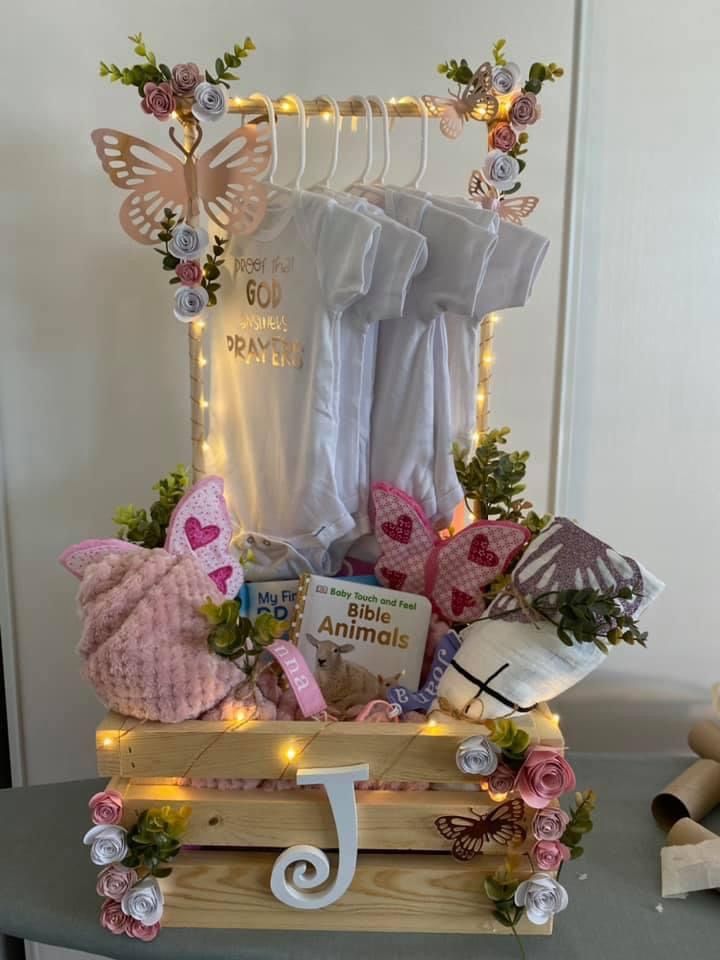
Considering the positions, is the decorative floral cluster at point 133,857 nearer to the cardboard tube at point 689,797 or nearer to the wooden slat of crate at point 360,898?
the wooden slat of crate at point 360,898

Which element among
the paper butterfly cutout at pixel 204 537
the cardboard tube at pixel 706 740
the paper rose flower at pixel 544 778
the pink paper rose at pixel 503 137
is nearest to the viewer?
the paper rose flower at pixel 544 778

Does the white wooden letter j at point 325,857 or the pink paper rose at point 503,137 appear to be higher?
the pink paper rose at point 503,137

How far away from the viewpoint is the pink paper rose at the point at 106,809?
32.9 inches

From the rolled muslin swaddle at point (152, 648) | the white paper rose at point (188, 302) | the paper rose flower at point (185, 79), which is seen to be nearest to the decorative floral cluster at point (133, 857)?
the rolled muslin swaddle at point (152, 648)

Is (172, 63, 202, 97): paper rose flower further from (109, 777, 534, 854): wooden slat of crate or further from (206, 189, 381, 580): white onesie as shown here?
(109, 777, 534, 854): wooden slat of crate

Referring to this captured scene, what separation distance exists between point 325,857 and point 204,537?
0.42m

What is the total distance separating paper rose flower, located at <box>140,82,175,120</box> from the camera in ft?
3.34

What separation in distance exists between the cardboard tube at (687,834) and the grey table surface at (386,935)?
0.03m

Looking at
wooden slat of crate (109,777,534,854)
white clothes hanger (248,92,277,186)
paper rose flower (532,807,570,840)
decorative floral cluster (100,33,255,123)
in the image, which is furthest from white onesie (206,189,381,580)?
paper rose flower (532,807,570,840)

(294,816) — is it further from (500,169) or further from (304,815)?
(500,169)

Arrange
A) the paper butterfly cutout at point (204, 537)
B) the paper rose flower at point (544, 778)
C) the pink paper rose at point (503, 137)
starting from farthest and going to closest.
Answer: the pink paper rose at point (503, 137), the paper butterfly cutout at point (204, 537), the paper rose flower at point (544, 778)

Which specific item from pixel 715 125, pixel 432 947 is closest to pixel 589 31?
pixel 715 125

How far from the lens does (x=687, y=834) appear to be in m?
1.07

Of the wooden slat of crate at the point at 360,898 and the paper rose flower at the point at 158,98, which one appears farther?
the paper rose flower at the point at 158,98
